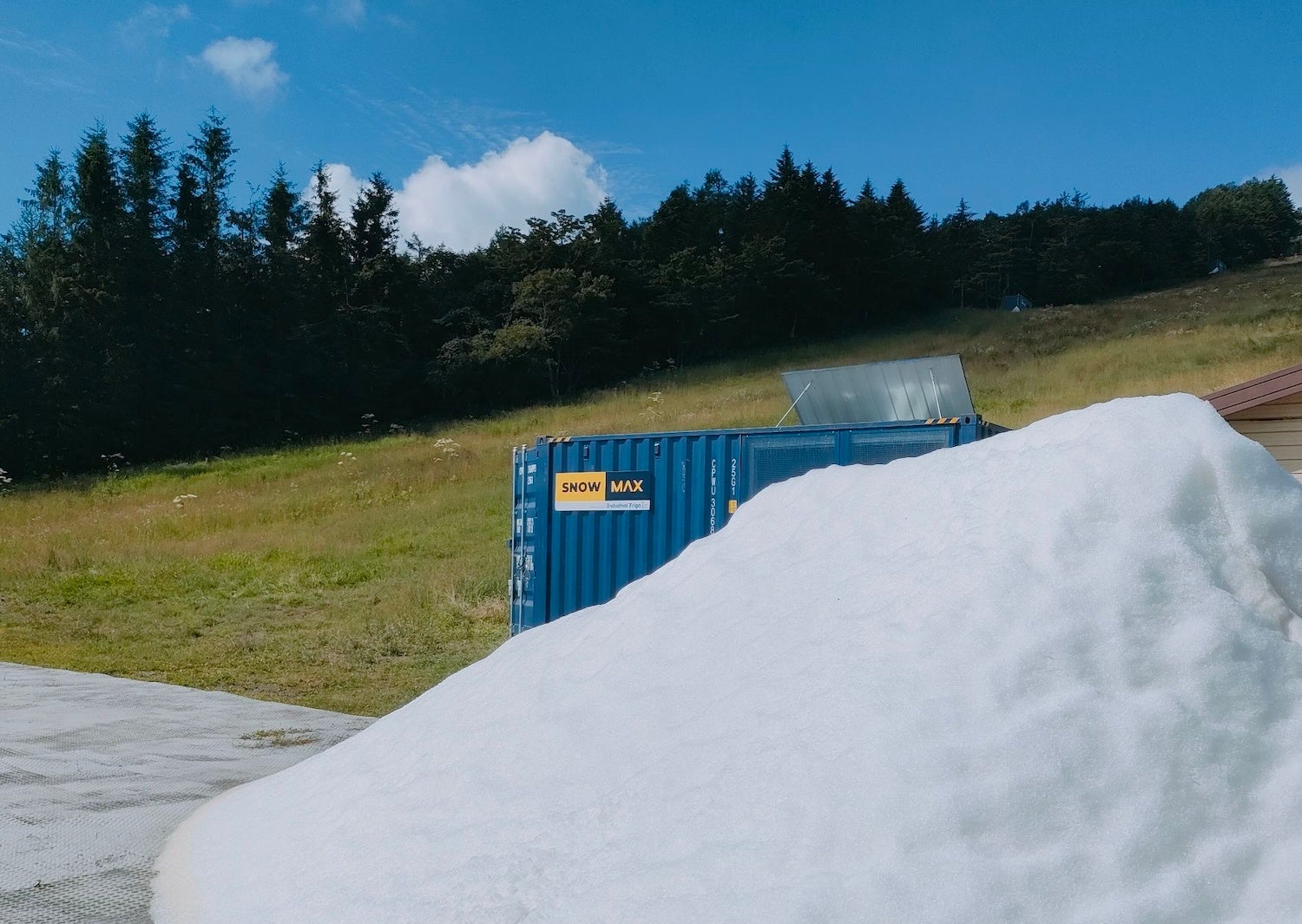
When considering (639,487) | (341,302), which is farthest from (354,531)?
(341,302)

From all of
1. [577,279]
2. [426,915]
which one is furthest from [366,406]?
[426,915]

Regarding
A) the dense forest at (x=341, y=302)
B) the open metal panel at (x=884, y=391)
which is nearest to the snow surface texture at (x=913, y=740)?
the open metal panel at (x=884, y=391)

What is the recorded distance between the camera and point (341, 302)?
50250 millimetres

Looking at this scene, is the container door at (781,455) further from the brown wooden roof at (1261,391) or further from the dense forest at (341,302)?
the dense forest at (341,302)

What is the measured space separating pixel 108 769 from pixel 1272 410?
35.7 ft

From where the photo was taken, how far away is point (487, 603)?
558 inches

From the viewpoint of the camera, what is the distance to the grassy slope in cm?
1239

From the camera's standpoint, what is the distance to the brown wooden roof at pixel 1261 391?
9.30 m

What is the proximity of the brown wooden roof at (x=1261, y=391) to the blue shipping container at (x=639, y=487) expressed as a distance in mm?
2691

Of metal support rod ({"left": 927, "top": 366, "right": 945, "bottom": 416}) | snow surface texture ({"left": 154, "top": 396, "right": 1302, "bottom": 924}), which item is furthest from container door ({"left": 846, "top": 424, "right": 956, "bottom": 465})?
snow surface texture ({"left": 154, "top": 396, "right": 1302, "bottom": 924})

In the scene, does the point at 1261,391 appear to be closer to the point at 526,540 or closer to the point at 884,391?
the point at 884,391

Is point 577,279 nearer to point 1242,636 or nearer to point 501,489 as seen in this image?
point 501,489

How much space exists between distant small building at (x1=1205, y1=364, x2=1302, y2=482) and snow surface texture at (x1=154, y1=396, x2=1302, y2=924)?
20.3ft

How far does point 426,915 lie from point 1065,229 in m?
82.4
